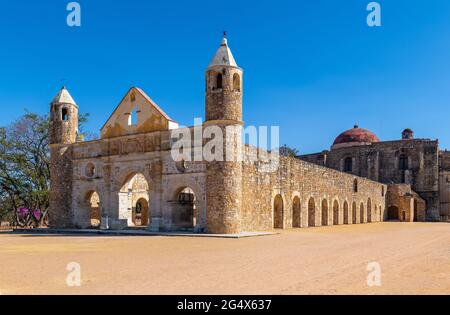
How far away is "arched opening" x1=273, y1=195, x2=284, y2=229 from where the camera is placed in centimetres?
2523

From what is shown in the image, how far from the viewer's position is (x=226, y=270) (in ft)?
29.5

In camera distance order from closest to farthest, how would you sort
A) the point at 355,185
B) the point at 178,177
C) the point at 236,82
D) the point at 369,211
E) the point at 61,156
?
the point at 236,82
the point at 178,177
the point at 61,156
the point at 355,185
the point at 369,211

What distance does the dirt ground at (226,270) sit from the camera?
7043 millimetres

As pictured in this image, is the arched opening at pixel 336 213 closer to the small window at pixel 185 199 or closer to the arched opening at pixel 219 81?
the small window at pixel 185 199

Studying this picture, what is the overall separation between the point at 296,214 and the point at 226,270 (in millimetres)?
18829

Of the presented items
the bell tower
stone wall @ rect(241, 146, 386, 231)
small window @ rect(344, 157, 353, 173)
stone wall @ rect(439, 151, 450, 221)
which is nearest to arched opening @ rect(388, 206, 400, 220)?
stone wall @ rect(439, 151, 450, 221)

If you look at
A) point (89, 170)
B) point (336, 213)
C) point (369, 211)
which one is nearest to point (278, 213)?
point (336, 213)

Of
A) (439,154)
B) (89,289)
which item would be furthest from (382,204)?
(89,289)

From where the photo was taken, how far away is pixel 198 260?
1068 cm

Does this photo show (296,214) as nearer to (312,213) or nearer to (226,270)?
(312,213)

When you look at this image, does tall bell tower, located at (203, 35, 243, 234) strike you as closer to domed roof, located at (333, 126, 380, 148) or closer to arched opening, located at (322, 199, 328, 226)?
arched opening, located at (322, 199, 328, 226)

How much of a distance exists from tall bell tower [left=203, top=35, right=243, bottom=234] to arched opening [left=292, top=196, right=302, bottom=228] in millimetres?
8080
